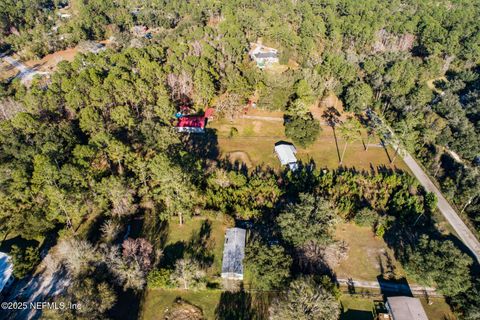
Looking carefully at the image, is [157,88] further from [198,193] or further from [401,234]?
[401,234]

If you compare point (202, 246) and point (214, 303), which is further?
point (202, 246)

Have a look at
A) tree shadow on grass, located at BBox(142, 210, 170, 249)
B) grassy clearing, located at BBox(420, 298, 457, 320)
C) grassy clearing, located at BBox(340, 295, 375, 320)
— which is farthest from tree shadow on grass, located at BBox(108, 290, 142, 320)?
grassy clearing, located at BBox(420, 298, 457, 320)

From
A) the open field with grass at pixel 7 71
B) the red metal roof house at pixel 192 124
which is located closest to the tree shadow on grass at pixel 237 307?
the red metal roof house at pixel 192 124

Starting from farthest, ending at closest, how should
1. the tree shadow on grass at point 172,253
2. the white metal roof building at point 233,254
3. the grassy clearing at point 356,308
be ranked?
the tree shadow on grass at point 172,253, the white metal roof building at point 233,254, the grassy clearing at point 356,308

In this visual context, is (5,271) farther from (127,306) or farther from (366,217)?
(366,217)

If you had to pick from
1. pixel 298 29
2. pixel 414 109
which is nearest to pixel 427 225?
pixel 414 109

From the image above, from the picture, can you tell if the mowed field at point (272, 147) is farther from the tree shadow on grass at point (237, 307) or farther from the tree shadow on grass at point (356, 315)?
the tree shadow on grass at point (356, 315)

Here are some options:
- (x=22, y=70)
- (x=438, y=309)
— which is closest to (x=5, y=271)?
(x=438, y=309)
